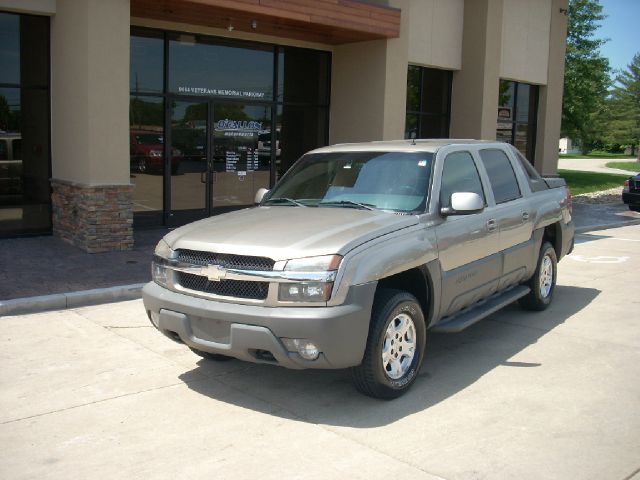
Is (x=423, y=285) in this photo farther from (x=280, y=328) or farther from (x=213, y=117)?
(x=213, y=117)

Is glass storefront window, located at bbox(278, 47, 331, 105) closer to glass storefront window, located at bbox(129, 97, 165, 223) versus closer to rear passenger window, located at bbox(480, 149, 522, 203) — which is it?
glass storefront window, located at bbox(129, 97, 165, 223)

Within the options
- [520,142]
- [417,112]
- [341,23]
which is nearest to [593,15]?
[520,142]

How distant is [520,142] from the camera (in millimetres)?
21312

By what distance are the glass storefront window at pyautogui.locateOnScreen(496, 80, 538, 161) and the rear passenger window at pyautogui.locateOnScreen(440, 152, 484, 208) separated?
13986 millimetres

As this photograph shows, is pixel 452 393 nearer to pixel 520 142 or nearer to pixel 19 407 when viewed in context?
pixel 19 407

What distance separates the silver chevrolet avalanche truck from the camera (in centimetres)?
475

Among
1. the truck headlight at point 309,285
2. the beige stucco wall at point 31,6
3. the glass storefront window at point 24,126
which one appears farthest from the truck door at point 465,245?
the glass storefront window at point 24,126

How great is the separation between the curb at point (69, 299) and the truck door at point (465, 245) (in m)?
4.17

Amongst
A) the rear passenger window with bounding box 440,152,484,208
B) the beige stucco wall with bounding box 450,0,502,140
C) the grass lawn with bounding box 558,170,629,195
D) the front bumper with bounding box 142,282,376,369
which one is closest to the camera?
the front bumper with bounding box 142,282,376,369

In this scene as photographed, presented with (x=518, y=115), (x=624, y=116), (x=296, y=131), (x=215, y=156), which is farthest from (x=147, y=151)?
(x=624, y=116)

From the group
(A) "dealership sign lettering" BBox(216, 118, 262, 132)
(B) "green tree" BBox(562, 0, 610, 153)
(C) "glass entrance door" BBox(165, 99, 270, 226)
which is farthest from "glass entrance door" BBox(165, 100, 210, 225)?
(B) "green tree" BBox(562, 0, 610, 153)

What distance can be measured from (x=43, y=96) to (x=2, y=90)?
618mm

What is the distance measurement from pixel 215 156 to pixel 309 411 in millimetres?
9854

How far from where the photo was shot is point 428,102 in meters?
18.5
